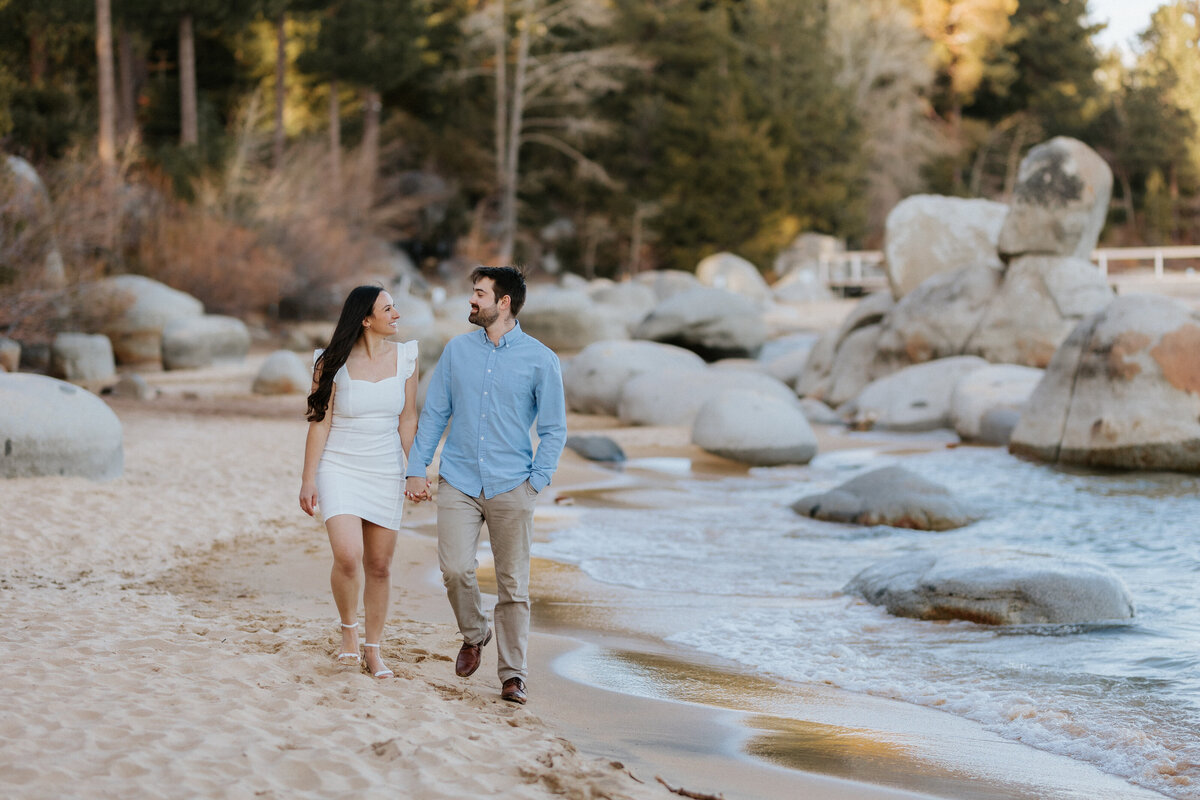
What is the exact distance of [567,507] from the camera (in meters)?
9.44

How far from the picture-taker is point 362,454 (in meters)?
4.37

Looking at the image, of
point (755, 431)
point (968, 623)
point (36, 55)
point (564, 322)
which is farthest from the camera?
point (36, 55)

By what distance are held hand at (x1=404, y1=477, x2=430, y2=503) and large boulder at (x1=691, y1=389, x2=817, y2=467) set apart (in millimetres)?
8202

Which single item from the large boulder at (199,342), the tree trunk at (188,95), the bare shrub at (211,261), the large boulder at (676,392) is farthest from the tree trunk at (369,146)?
the large boulder at (676,392)

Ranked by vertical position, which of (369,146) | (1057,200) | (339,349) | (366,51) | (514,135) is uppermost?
(366,51)

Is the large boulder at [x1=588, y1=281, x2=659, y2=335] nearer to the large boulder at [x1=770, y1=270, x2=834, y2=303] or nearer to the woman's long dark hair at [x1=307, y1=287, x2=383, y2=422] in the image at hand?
the large boulder at [x1=770, y1=270, x2=834, y2=303]

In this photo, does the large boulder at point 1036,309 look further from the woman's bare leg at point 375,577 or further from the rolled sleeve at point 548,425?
the woman's bare leg at point 375,577

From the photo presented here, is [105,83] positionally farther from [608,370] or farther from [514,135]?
[514,135]

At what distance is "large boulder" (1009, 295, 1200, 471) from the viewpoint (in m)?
11.5

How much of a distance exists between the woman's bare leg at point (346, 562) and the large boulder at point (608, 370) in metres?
11.0

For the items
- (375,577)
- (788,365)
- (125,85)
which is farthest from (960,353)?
(125,85)

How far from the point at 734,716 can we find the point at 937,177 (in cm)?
4216

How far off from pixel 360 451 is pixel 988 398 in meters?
11.0

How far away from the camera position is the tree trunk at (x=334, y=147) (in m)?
27.9
